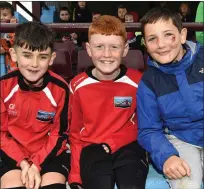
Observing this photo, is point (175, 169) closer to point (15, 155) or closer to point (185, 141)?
point (185, 141)

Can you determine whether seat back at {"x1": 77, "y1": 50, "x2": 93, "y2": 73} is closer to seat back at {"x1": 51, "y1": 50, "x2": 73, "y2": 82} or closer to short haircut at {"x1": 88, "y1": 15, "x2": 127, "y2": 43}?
seat back at {"x1": 51, "y1": 50, "x2": 73, "y2": 82}

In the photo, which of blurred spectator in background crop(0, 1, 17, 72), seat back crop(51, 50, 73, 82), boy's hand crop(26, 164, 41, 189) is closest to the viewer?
boy's hand crop(26, 164, 41, 189)

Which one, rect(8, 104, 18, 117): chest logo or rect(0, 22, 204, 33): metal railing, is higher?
rect(0, 22, 204, 33): metal railing

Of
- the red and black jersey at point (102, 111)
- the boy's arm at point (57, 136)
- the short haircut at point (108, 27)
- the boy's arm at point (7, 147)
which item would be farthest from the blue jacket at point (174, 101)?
the boy's arm at point (7, 147)

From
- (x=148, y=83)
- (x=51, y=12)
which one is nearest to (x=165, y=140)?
(x=148, y=83)

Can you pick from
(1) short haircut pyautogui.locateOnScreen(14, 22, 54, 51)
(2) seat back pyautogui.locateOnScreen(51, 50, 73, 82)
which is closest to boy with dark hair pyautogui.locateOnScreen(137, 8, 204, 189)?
(1) short haircut pyautogui.locateOnScreen(14, 22, 54, 51)

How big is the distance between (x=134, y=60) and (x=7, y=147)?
1057 mm

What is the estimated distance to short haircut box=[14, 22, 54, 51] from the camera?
196 cm

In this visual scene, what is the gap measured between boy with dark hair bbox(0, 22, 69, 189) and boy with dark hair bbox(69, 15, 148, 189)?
8 cm

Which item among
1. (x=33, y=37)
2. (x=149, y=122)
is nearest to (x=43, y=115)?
(x=33, y=37)

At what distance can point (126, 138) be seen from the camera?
1.96 meters

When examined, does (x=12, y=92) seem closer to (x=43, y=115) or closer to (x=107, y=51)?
(x=43, y=115)

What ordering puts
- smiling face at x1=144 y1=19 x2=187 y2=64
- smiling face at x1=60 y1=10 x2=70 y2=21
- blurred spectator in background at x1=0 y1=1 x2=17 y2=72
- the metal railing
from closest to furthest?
smiling face at x1=144 y1=19 x2=187 y2=64 → the metal railing → blurred spectator in background at x1=0 y1=1 x2=17 y2=72 → smiling face at x1=60 y1=10 x2=70 y2=21

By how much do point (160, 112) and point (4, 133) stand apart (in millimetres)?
871
